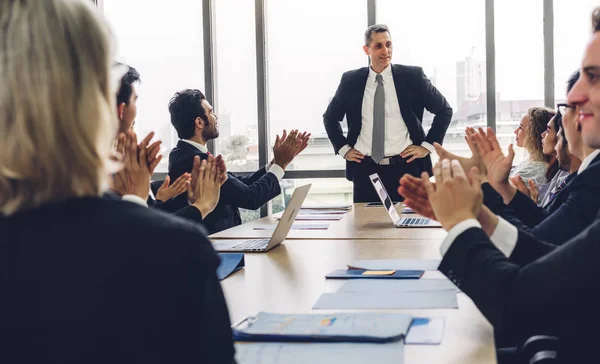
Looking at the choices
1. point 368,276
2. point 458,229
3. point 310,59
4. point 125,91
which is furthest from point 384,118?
point 458,229

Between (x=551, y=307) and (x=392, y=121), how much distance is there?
13.3 feet

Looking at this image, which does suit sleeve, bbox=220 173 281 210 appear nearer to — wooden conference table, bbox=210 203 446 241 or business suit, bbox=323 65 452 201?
wooden conference table, bbox=210 203 446 241

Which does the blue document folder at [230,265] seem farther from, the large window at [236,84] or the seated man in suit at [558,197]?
the large window at [236,84]

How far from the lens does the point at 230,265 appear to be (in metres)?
2.02

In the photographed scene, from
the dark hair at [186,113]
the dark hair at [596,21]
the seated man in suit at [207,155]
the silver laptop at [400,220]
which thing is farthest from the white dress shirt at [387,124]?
the dark hair at [596,21]

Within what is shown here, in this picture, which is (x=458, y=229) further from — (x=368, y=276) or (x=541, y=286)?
(x=368, y=276)

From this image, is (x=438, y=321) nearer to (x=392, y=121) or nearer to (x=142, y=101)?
(x=392, y=121)

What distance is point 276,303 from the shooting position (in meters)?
1.56

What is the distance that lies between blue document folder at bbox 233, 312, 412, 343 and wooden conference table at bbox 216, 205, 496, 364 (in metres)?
0.07

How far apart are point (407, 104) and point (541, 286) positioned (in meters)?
3.99

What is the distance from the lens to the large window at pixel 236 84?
6.32m

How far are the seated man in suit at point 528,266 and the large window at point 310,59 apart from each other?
465 cm

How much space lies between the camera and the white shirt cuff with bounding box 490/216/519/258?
1.49m

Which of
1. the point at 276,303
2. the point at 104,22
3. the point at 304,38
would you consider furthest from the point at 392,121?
the point at 104,22
